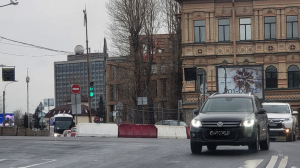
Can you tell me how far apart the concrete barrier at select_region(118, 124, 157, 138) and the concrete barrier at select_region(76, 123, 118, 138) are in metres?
0.34

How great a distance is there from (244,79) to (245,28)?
198 inches

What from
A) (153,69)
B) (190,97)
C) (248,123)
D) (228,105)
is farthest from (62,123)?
(248,123)

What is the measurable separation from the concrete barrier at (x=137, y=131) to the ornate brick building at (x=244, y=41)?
22.5 m

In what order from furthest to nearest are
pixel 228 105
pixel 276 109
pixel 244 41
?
pixel 244 41 < pixel 276 109 < pixel 228 105

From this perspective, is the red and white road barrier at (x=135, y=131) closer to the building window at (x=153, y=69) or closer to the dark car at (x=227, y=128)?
the dark car at (x=227, y=128)

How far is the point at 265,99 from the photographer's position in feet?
189

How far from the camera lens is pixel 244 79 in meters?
56.9

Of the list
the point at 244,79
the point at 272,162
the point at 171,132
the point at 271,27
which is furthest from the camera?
the point at 271,27

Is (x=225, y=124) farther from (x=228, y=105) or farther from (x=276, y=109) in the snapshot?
(x=276, y=109)

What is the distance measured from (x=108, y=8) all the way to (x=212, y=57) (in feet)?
37.1

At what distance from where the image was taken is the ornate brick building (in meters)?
57.8

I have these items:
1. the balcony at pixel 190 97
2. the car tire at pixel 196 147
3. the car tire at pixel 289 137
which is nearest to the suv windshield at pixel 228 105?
the car tire at pixel 196 147

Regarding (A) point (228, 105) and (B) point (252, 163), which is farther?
(A) point (228, 105)

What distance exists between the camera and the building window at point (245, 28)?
5872cm
